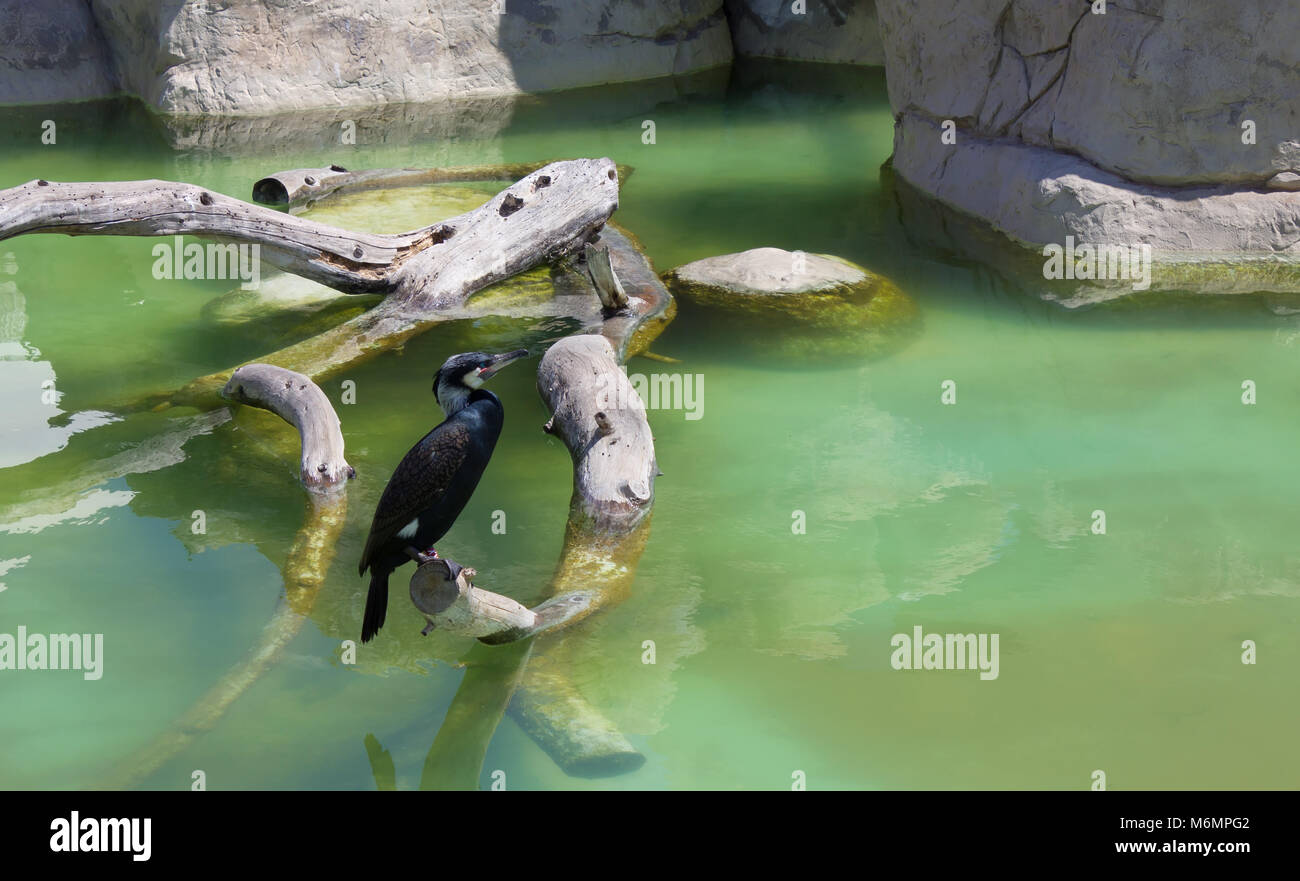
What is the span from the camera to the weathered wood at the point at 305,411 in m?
5.05

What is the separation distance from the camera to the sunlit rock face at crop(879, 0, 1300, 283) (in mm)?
7039

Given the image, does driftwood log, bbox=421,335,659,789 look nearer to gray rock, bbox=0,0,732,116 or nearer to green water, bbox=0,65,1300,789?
green water, bbox=0,65,1300,789

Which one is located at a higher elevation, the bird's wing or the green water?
the bird's wing

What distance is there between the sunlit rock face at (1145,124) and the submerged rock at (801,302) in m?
1.30

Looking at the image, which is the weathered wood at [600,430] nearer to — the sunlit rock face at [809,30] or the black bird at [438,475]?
the black bird at [438,475]

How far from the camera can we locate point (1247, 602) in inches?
170

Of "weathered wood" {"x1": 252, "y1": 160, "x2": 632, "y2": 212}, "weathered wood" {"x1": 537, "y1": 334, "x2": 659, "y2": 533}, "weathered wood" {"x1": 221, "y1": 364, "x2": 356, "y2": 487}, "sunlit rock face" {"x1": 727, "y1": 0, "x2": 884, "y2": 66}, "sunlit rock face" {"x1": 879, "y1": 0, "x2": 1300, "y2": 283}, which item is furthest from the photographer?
"sunlit rock face" {"x1": 727, "y1": 0, "x2": 884, "y2": 66}


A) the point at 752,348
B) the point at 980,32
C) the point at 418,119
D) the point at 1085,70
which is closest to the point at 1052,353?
the point at 752,348

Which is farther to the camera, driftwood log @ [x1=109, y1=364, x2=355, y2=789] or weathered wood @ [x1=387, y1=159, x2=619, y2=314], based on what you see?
weathered wood @ [x1=387, y1=159, x2=619, y2=314]

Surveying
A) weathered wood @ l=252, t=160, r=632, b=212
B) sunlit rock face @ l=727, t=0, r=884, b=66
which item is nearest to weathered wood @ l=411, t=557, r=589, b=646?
weathered wood @ l=252, t=160, r=632, b=212

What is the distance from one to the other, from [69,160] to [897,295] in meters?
6.78

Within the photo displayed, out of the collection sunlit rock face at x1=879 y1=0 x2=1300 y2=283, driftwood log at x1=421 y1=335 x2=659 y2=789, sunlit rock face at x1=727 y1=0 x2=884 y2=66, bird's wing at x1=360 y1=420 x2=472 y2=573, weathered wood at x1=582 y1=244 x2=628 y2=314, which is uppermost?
sunlit rock face at x1=727 y1=0 x2=884 y2=66

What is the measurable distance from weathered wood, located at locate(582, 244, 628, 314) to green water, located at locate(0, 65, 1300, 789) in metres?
0.34

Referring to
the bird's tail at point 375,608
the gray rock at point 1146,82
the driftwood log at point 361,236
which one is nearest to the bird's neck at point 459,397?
the bird's tail at point 375,608
